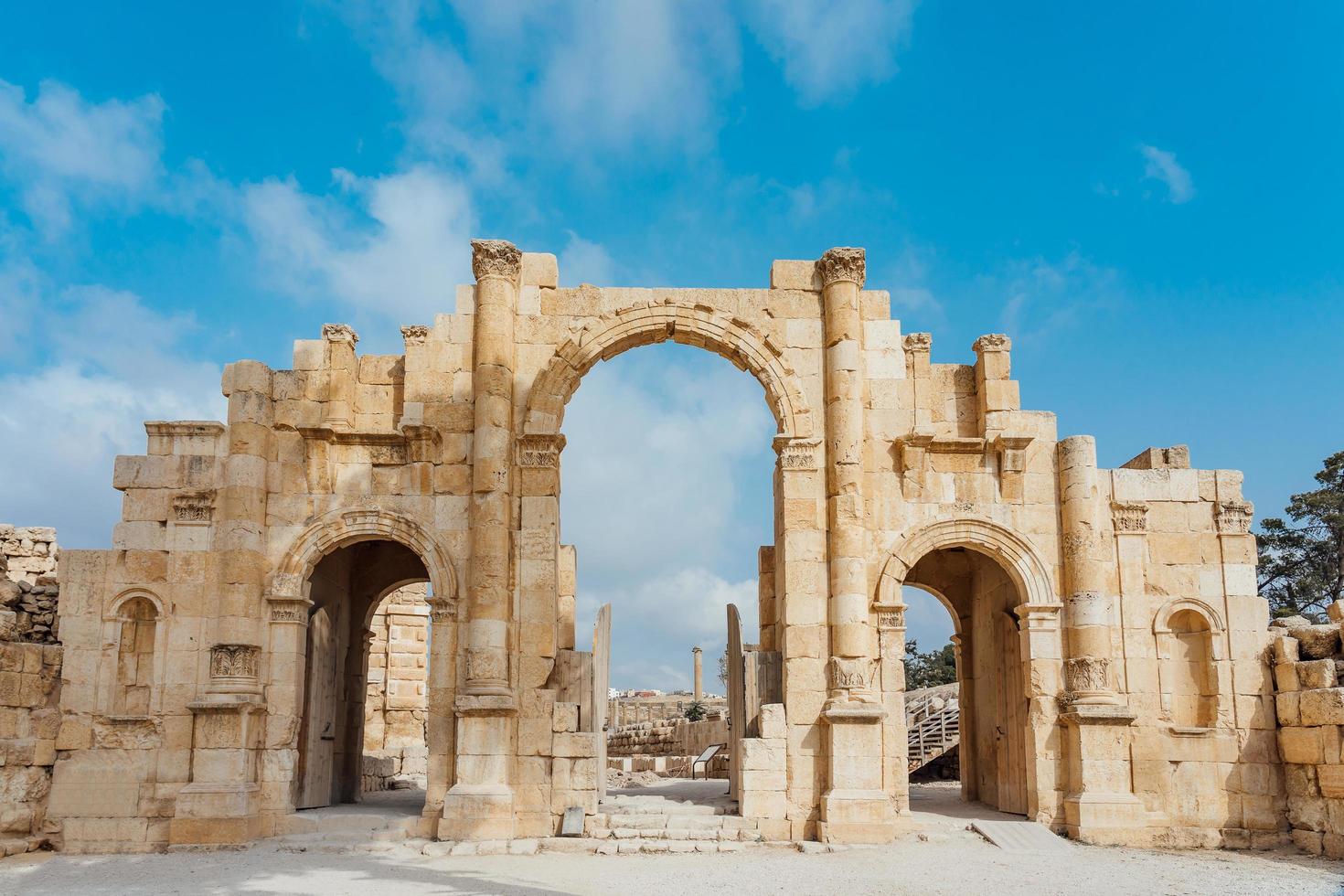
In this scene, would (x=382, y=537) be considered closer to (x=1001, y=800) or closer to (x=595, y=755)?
(x=595, y=755)

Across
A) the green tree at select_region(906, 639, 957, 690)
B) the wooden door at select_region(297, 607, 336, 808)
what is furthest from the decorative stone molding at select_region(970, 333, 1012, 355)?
the green tree at select_region(906, 639, 957, 690)

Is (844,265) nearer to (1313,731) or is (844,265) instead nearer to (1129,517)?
(1129,517)

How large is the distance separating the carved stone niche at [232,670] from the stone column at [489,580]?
244 cm

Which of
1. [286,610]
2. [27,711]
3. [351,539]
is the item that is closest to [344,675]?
[286,610]

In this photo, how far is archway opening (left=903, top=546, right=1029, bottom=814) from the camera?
1476 centimetres

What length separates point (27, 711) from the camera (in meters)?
13.0

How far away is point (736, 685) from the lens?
14570 mm

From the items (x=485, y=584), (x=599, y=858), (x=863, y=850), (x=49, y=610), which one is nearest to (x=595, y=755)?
(x=599, y=858)

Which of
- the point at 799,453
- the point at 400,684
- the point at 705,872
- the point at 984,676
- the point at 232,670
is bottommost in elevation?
the point at 705,872

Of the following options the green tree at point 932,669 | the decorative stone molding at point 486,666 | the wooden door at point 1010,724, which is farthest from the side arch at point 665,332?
the green tree at point 932,669

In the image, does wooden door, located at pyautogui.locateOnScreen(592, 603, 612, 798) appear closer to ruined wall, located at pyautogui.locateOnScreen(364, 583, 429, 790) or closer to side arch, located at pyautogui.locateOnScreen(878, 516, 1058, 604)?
side arch, located at pyautogui.locateOnScreen(878, 516, 1058, 604)

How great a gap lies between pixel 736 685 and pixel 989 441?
4.37m

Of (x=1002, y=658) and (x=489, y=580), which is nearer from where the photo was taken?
(x=489, y=580)

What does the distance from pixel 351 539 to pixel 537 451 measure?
98.3 inches
